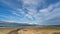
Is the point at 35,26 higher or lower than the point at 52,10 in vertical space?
lower

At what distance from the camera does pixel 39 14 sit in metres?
1.53

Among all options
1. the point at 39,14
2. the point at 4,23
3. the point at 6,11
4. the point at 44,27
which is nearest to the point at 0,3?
the point at 6,11

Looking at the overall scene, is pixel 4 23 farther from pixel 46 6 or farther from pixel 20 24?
pixel 46 6

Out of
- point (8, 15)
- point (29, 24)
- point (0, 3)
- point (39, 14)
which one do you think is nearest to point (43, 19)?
point (39, 14)

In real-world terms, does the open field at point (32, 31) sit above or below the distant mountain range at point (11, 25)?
below

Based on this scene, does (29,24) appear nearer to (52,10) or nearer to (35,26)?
(35,26)

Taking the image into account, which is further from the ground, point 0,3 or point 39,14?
point 0,3

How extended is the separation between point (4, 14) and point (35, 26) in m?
0.41

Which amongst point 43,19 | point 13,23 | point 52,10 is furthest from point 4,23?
point 52,10

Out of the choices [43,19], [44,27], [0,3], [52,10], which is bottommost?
[44,27]

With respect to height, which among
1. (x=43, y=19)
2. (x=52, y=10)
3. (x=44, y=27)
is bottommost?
(x=44, y=27)

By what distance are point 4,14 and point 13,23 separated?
0.15m

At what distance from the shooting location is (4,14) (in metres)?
1.49

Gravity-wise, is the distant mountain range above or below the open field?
above
